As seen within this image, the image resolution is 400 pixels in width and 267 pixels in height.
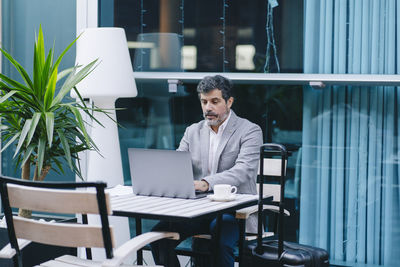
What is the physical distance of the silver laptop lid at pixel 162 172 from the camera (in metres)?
3.47

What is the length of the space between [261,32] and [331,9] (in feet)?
1.76

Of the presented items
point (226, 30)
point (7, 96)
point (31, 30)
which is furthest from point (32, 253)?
point (31, 30)

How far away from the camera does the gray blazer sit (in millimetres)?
4094

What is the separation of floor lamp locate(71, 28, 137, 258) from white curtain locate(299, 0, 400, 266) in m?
1.31

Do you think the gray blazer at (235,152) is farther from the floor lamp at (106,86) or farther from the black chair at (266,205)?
the floor lamp at (106,86)

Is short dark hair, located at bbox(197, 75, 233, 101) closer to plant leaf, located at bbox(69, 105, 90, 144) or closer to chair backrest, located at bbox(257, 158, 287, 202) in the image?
chair backrest, located at bbox(257, 158, 287, 202)

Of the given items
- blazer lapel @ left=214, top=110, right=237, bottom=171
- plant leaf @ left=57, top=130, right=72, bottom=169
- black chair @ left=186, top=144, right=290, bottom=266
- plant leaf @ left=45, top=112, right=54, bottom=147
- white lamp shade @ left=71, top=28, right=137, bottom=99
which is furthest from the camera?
white lamp shade @ left=71, top=28, right=137, bottom=99

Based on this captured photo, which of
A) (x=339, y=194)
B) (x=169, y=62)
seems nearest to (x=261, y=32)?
(x=169, y=62)

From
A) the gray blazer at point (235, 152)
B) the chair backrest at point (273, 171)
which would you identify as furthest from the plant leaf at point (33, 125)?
the chair backrest at point (273, 171)

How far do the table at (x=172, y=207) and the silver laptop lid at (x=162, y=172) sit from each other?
5 cm

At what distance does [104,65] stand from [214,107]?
90 centimetres

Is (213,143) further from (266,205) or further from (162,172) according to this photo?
(162,172)

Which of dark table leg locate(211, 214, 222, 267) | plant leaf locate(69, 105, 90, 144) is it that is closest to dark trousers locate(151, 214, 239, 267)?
dark table leg locate(211, 214, 222, 267)

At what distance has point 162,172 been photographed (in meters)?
3.54
